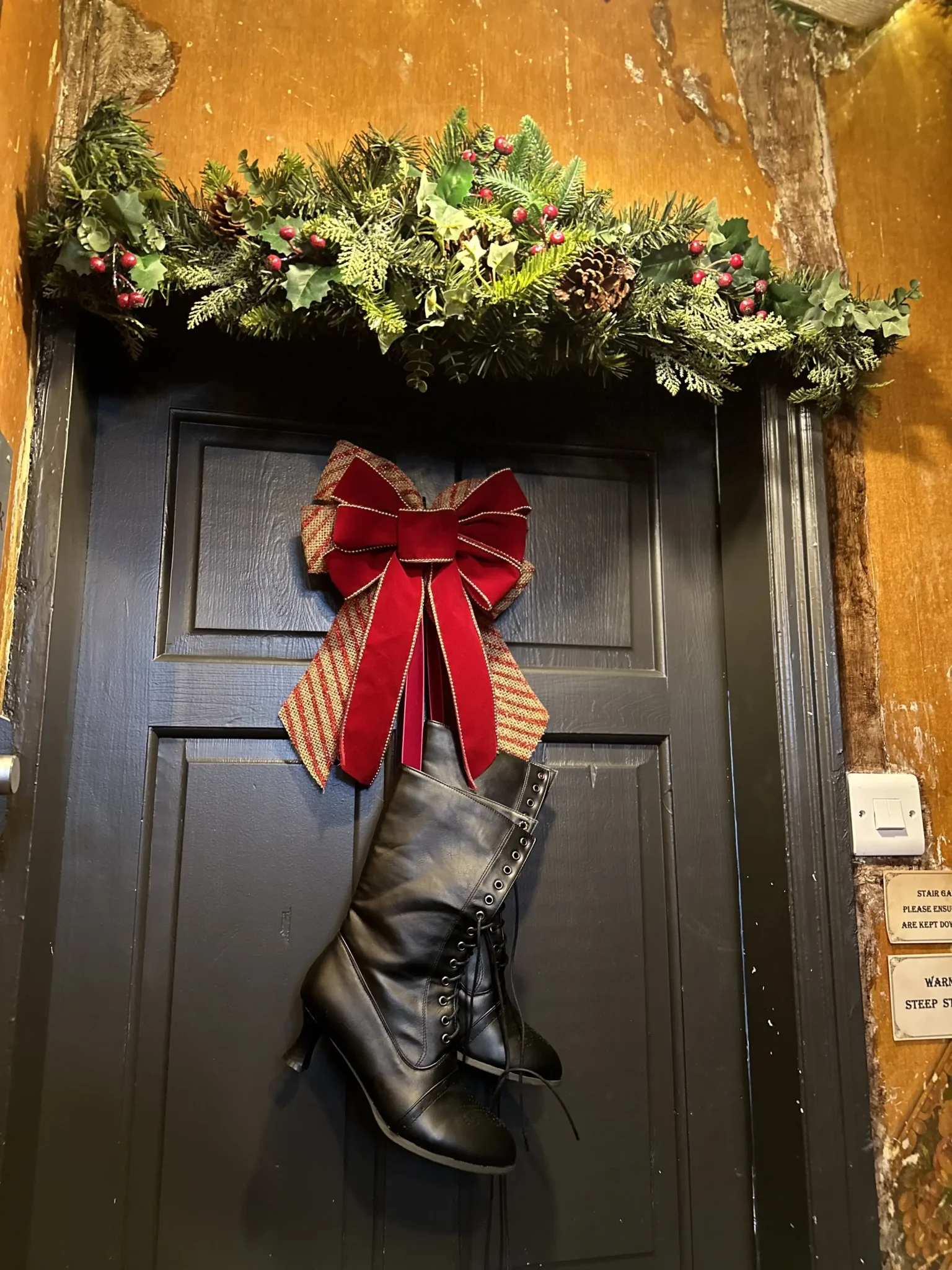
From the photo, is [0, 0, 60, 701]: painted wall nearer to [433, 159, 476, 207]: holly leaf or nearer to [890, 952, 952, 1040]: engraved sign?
[433, 159, 476, 207]: holly leaf

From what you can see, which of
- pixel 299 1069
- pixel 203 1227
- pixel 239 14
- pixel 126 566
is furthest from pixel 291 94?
pixel 203 1227

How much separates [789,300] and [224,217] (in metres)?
0.64

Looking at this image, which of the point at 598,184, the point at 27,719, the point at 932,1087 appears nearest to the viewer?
the point at 27,719

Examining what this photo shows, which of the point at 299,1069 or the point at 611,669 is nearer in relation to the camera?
the point at 299,1069

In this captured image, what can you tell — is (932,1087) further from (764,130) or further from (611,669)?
(764,130)

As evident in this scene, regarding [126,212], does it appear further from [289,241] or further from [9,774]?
[9,774]

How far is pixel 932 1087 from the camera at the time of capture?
3.16ft

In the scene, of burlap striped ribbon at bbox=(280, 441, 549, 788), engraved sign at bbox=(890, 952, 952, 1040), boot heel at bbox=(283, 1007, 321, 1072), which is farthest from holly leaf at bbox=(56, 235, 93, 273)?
engraved sign at bbox=(890, 952, 952, 1040)

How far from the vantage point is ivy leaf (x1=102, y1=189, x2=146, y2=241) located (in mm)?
825

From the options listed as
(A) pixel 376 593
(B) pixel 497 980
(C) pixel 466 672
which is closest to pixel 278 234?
(A) pixel 376 593

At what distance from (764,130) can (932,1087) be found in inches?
49.2

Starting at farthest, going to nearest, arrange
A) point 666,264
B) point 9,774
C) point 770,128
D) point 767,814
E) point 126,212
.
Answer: point 770,128
point 767,814
point 666,264
point 126,212
point 9,774

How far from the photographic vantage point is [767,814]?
3.40 feet

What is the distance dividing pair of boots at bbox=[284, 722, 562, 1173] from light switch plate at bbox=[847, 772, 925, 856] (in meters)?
0.38
